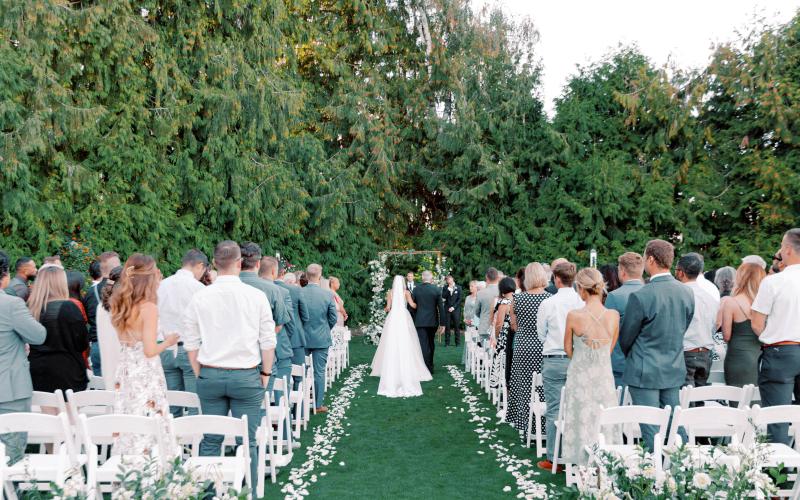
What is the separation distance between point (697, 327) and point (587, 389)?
1.39 metres

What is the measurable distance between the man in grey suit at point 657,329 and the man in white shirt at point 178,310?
3741 millimetres

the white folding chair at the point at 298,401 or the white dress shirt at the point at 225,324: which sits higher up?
the white dress shirt at the point at 225,324

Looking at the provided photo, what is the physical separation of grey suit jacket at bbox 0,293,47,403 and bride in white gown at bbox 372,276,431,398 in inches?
247

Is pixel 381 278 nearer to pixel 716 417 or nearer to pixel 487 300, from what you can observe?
pixel 487 300

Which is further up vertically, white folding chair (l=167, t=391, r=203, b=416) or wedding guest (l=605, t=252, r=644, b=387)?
wedding guest (l=605, t=252, r=644, b=387)

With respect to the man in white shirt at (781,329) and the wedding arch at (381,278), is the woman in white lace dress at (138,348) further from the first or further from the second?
the wedding arch at (381,278)

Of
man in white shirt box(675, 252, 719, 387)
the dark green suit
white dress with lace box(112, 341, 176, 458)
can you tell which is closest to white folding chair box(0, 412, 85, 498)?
white dress with lace box(112, 341, 176, 458)

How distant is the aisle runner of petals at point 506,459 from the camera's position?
5.70m

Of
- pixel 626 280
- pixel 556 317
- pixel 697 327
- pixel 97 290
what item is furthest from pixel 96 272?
pixel 697 327

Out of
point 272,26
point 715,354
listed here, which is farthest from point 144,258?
point 272,26

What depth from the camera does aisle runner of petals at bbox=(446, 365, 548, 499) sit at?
18.7ft

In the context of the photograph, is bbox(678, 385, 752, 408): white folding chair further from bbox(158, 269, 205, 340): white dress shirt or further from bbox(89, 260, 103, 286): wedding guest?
bbox(89, 260, 103, 286): wedding guest

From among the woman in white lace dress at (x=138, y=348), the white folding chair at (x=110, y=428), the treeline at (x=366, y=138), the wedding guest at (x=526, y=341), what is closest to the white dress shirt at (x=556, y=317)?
the wedding guest at (x=526, y=341)

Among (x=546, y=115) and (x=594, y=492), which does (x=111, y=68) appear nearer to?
(x=546, y=115)
